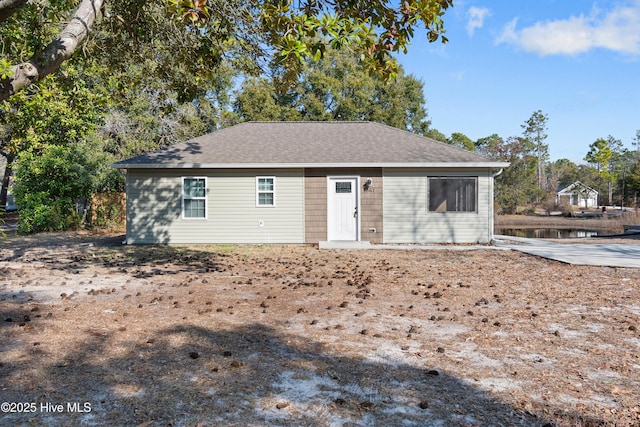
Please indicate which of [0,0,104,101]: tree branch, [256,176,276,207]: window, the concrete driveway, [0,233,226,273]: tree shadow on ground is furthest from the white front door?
[0,0,104,101]: tree branch

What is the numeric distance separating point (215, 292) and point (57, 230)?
14.4 metres

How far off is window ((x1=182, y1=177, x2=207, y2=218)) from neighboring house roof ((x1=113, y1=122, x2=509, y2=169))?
2.27 ft

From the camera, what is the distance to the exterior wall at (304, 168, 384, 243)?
Answer: 14.2m

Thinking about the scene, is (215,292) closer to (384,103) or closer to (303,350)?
(303,350)

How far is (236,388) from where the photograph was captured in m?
3.28

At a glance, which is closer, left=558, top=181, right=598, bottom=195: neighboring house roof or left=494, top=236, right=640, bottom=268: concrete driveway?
left=494, top=236, right=640, bottom=268: concrete driveway

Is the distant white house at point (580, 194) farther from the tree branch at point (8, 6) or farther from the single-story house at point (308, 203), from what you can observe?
the tree branch at point (8, 6)

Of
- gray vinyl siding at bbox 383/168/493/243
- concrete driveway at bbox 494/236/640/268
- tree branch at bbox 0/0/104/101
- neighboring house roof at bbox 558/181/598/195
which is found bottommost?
concrete driveway at bbox 494/236/640/268

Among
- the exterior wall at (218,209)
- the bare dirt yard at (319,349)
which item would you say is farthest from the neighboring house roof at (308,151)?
the bare dirt yard at (319,349)

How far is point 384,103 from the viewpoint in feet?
109

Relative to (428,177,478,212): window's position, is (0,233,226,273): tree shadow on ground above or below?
below

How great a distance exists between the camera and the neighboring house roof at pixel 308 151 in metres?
13.8

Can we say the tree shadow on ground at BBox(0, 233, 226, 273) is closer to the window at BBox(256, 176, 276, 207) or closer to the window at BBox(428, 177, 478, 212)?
the window at BBox(256, 176, 276, 207)

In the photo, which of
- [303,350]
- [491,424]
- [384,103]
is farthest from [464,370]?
[384,103]
